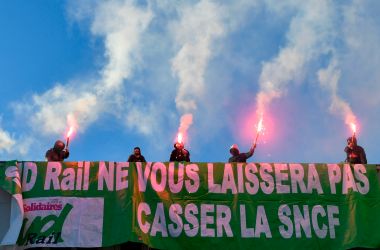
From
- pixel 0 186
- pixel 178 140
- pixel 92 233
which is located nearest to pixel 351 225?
pixel 178 140

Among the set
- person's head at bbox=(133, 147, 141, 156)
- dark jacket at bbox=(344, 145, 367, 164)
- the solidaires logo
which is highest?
person's head at bbox=(133, 147, 141, 156)

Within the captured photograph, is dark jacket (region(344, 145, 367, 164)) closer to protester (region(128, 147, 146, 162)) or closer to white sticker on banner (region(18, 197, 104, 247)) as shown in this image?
protester (region(128, 147, 146, 162))

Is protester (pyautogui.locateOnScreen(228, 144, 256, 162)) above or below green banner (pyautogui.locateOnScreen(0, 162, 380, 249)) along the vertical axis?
above

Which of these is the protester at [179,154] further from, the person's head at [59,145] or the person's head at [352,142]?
the person's head at [352,142]

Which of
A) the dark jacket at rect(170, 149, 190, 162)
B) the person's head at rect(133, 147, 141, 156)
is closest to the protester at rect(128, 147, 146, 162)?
the person's head at rect(133, 147, 141, 156)

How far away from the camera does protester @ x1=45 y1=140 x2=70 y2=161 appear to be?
481 inches

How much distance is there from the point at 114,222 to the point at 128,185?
82 centimetres

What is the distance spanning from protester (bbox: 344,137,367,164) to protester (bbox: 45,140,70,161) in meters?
6.26

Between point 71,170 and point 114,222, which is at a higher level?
point 71,170

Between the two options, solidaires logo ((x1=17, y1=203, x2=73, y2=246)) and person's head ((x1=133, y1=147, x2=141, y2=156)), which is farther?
person's head ((x1=133, y1=147, x2=141, y2=156))

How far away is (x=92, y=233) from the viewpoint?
442 inches

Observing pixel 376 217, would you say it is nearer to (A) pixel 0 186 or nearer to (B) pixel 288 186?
(B) pixel 288 186

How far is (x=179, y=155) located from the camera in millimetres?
12516

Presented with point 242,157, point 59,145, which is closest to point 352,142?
point 242,157
